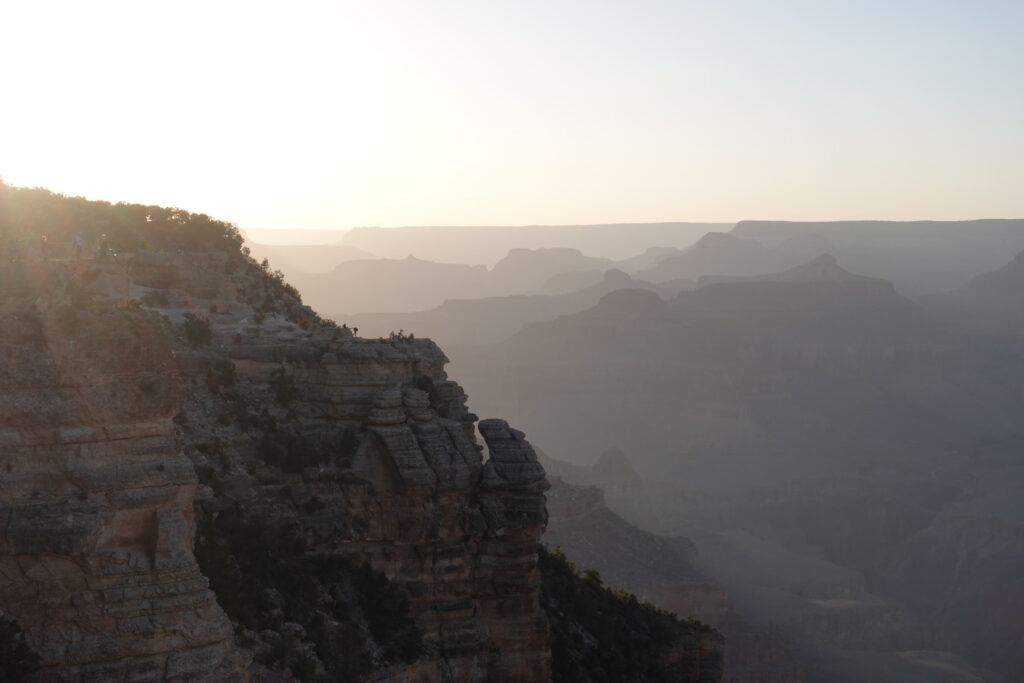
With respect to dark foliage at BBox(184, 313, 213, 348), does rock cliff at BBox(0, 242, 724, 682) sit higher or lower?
lower

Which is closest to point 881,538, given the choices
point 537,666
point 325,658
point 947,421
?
point 947,421

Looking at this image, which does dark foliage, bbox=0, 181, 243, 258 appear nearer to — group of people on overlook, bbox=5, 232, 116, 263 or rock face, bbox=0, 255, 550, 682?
group of people on overlook, bbox=5, 232, 116, 263

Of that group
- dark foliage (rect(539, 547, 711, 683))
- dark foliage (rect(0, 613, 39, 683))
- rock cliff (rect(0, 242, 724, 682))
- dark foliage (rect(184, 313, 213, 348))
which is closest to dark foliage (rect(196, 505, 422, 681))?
Answer: rock cliff (rect(0, 242, 724, 682))

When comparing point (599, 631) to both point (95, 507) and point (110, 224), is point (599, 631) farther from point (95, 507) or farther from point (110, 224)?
point (95, 507)

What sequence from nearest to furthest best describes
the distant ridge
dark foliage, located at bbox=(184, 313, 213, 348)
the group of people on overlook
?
the group of people on overlook
dark foliage, located at bbox=(184, 313, 213, 348)
the distant ridge

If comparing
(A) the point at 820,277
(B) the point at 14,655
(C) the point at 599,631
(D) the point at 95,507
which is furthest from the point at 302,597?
(A) the point at 820,277

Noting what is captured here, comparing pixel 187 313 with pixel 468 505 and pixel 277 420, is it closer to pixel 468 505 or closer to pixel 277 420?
pixel 277 420

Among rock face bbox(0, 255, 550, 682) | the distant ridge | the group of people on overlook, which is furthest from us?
the distant ridge
